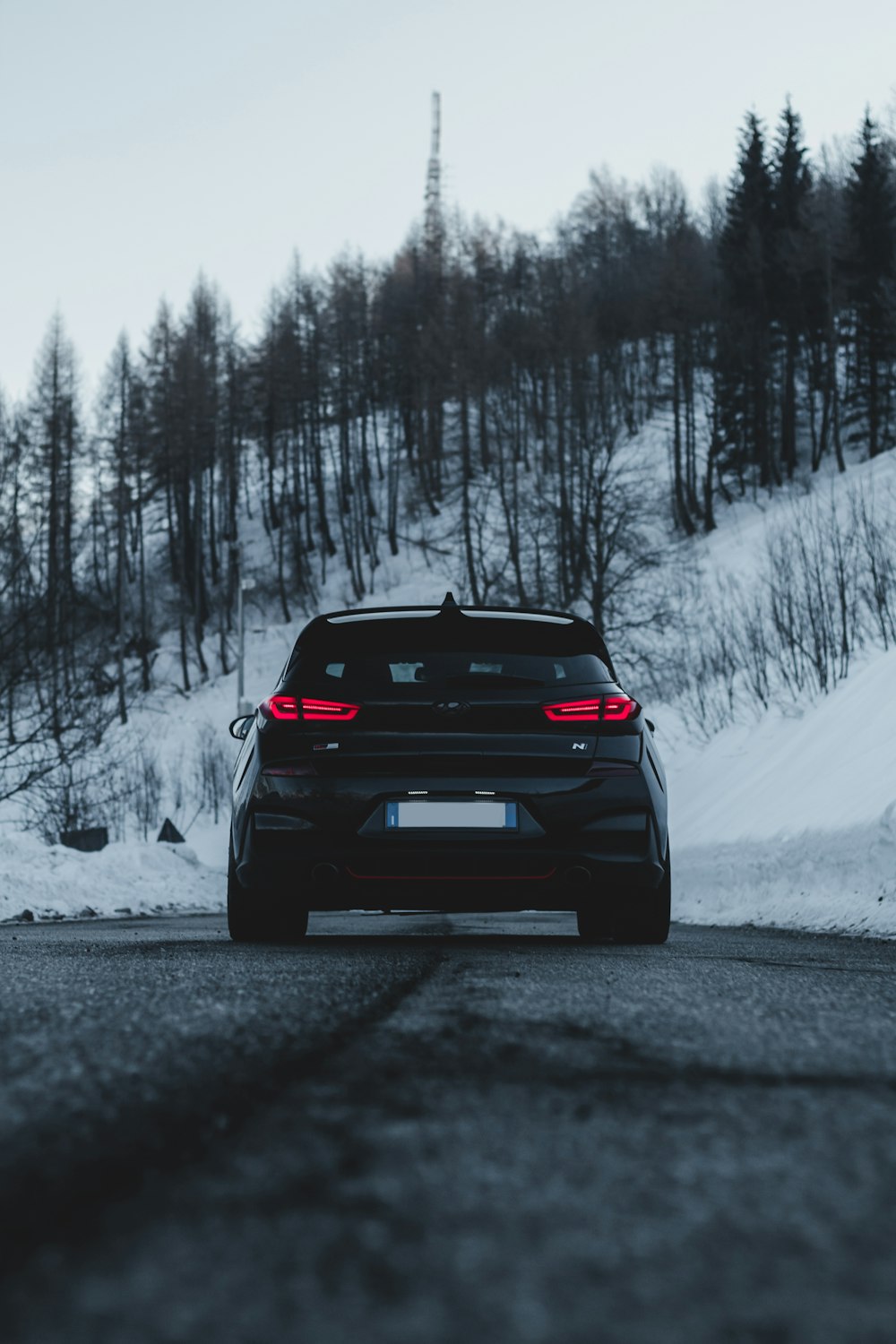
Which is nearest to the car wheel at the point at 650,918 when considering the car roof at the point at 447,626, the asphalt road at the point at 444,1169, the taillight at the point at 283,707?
the car roof at the point at 447,626

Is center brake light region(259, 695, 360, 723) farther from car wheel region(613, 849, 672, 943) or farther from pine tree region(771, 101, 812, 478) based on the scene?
pine tree region(771, 101, 812, 478)

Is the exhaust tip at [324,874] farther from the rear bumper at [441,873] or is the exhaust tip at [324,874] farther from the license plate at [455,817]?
the license plate at [455,817]

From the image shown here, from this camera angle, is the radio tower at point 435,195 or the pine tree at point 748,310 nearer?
the pine tree at point 748,310

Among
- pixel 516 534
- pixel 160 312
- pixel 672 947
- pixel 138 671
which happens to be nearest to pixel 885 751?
pixel 672 947

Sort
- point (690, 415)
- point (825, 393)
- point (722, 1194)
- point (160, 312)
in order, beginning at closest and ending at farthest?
1. point (722, 1194)
2. point (825, 393)
3. point (690, 415)
4. point (160, 312)

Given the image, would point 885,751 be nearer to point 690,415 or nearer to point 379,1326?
point 379,1326

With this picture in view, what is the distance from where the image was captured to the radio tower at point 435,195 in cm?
7475

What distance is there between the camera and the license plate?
5746 millimetres

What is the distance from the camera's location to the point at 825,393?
50625 millimetres

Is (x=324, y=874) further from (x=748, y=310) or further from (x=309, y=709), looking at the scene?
(x=748, y=310)

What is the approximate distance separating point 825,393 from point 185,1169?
52.4m

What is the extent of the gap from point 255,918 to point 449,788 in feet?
3.95

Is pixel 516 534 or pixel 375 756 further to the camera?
pixel 516 534

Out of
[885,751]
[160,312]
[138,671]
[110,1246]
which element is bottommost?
[138,671]
